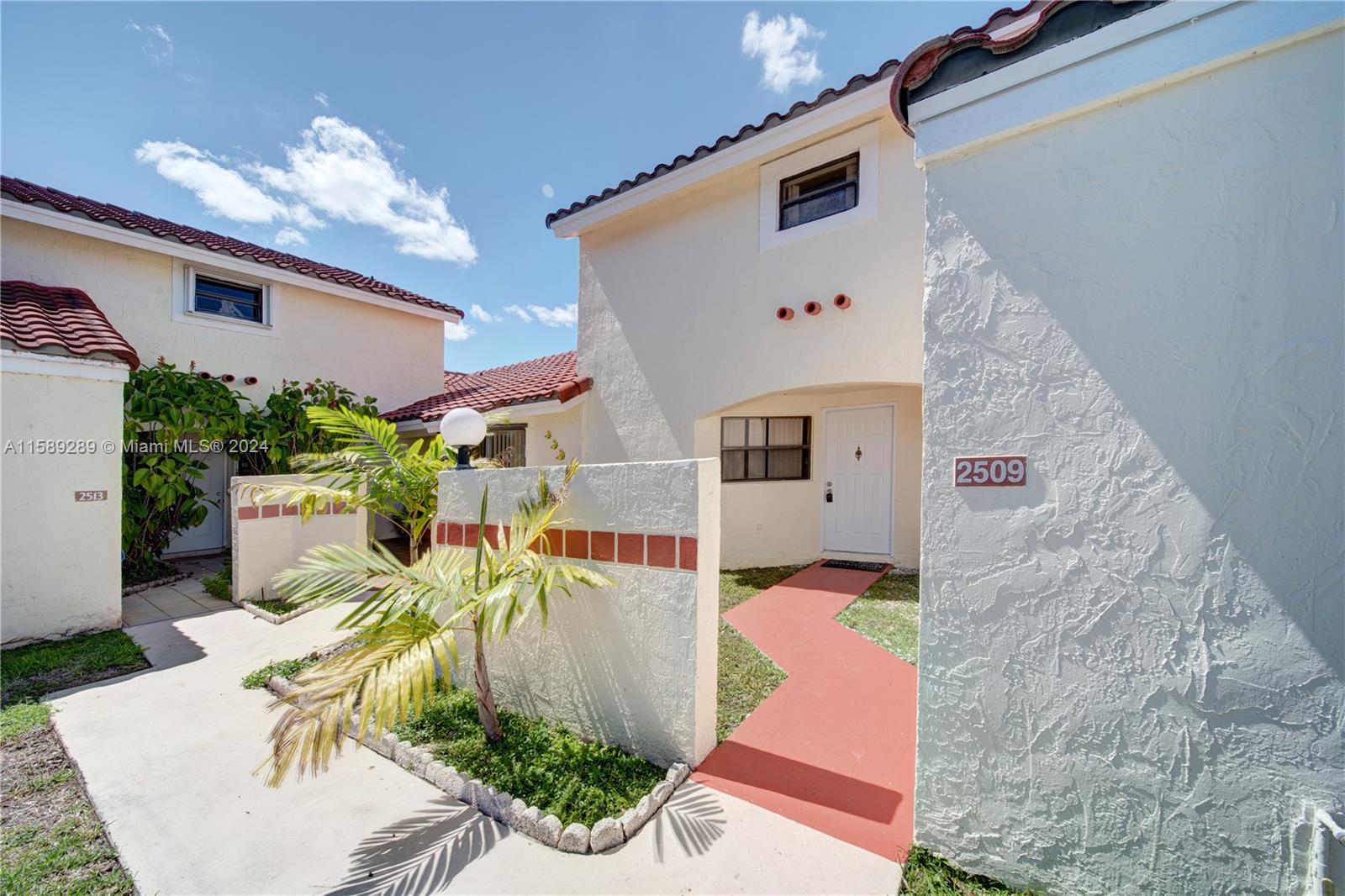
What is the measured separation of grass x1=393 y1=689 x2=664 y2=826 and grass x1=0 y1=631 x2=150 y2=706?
413 centimetres

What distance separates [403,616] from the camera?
344 cm

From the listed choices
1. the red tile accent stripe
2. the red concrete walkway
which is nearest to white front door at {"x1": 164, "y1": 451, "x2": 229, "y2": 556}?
the red tile accent stripe

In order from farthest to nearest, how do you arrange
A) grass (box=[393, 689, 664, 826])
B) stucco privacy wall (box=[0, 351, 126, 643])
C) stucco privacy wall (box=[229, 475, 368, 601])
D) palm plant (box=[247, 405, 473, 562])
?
stucco privacy wall (box=[229, 475, 368, 601])
stucco privacy wall (box=[0, 351, 126, 643])
palm plant (box=[247, 405, 473, 562])
grass (box=[393, 689, 664, 826])

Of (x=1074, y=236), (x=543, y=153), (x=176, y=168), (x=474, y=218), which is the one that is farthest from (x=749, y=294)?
(x=176, y=168)

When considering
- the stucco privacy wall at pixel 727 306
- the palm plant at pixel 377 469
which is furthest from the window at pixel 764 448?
the palm plant at pixel 377 469

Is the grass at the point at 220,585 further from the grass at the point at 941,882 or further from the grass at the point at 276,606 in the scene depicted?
the grass at the point at 941,882

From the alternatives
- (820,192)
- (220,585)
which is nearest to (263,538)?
(220,585)

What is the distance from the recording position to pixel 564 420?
1001 centimetres

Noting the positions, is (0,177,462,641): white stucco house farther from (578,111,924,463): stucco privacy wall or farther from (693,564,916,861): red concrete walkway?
(693,564,916,861): red concrete walkway

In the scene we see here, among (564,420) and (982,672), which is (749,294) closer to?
(564,420)

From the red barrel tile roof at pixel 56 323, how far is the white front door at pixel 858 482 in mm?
11373

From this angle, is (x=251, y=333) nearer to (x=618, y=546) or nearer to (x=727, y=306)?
(x=727, y=306)

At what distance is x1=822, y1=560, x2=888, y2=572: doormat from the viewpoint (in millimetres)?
8766

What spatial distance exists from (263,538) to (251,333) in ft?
20.0
